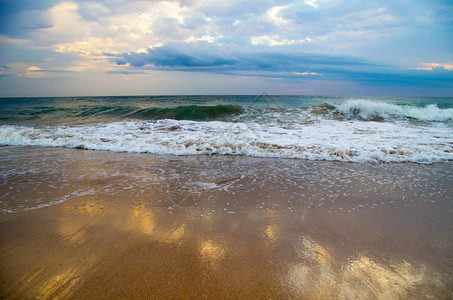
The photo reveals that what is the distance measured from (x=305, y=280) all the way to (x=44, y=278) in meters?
2.00

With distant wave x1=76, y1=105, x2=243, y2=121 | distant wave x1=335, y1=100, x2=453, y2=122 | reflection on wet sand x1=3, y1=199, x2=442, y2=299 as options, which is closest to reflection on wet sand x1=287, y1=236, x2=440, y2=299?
reflection on wet sand x1=3, y1=199, x2=442, y2=299

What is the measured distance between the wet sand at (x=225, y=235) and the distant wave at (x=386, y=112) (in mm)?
12494

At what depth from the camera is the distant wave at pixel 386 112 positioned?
14078 mm

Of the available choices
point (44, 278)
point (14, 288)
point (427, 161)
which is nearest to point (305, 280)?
point (44, 278)

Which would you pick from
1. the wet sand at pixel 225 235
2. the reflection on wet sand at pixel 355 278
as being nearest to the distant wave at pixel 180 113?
the wet sand at pixel 225 235

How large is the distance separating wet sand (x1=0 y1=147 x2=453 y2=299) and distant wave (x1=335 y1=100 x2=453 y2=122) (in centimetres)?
Result: 1249

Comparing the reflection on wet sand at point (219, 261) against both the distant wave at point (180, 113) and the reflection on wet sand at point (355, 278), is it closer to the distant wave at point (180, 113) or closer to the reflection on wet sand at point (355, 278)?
the reflection on wet sand at point (355, 278)

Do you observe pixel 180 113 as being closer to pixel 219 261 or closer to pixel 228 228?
pixel 228 228

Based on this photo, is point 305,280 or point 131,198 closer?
point 305,280

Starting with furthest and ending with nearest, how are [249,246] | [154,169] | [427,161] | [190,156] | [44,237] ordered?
1. [190,156]
2. [427,161]
3. [154,169]
4. [44,237]
5. [249,246]

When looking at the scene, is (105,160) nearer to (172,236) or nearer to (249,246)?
(172,236)

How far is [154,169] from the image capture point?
4602mm

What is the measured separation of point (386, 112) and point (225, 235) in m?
17.5

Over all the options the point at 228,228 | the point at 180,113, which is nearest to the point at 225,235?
the point at 228,228
